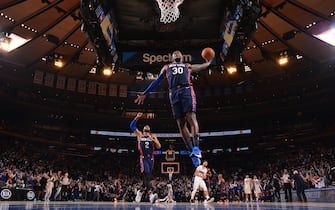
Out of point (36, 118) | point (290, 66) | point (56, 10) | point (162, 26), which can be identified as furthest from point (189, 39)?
point (36, 118)

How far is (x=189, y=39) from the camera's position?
35.4 feet

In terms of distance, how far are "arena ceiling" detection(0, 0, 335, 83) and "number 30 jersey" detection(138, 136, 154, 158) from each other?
3.35m

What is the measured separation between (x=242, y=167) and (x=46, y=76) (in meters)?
21.9

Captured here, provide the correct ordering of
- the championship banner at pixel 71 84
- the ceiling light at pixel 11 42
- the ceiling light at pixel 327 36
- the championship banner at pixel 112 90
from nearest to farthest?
1. the ceiling light at pixel 327 36
2. the ceiling light at pixel 11 42
3. the championship banner at pixel 71 84
4. the championship banner at pixel 112 90

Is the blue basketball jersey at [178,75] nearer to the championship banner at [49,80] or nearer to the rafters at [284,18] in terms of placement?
the rafters at [284,18]

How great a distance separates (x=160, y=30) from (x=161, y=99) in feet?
70.3

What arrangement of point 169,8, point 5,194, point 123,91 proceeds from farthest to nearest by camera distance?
point 123,91 → point 5,194 → point 169,8

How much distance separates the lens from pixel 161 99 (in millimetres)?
31953

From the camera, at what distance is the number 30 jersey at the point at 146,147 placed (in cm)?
940

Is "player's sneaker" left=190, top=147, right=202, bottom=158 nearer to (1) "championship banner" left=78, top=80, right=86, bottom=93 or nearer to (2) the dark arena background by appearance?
(2) the dark arena background

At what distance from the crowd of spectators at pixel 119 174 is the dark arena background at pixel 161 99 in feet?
0.43

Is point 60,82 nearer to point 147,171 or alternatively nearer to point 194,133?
point 147,171

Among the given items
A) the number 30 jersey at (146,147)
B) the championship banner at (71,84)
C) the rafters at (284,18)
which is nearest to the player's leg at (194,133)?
the number 30 jersey at (146,147)

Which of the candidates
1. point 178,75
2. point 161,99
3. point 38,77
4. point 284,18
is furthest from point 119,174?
point 178,75
